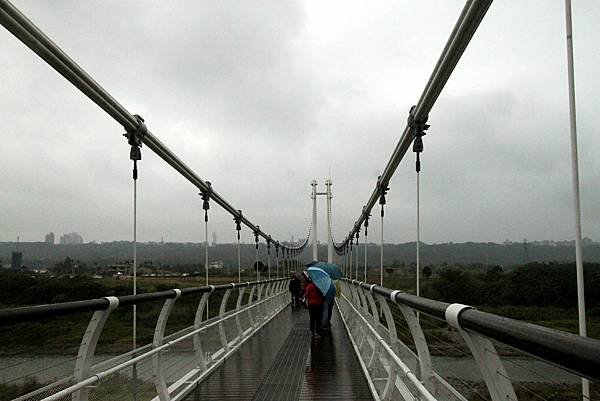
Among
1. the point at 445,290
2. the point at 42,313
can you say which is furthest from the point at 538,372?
the point at 445,290

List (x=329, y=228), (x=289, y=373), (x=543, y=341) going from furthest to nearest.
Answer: (x=329, y=228)
(x=289, y=373)
(x=543, y=341)

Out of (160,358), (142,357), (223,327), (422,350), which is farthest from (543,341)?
(223,327)

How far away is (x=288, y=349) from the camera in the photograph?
800 centimetres

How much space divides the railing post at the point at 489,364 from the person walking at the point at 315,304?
692 centimetres

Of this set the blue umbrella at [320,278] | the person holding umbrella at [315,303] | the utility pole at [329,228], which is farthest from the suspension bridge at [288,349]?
the utility pole at [329,228]

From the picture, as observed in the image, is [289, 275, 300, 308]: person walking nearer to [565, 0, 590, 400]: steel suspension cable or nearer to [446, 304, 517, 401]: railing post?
[565, 0, 590, 400]: steel suspension cable

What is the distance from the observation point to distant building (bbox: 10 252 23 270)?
6.19 meters

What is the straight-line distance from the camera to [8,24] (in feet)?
14.1

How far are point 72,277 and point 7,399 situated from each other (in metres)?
6.58

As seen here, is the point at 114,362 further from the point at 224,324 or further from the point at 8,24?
the point at 224,324

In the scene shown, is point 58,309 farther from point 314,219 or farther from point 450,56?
point 314,219

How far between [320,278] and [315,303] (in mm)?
364

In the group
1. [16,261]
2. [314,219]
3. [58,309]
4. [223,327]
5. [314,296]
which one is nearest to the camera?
[58,309]

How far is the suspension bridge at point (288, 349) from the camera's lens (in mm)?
1610
